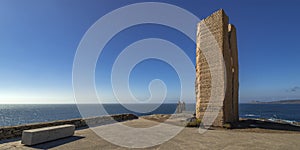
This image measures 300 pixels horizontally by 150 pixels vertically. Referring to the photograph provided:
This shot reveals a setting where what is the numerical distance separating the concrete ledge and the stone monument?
7996mm

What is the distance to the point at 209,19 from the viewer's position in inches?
503

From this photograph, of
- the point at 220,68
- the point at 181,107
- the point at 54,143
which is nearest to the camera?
the point at 54,143

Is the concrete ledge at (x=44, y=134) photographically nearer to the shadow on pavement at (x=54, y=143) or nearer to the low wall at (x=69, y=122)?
the shadow on pavement at (x=54, y=143)

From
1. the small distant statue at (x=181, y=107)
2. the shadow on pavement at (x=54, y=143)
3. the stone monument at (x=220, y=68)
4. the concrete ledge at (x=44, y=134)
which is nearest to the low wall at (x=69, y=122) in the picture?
the concrete ledge at (x=44, y=134)

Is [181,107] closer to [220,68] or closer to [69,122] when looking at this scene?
[220,68]

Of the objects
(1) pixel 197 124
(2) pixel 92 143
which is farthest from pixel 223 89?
(2) pixel 92 143

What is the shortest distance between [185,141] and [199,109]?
5.68 m

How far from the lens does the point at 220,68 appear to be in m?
11.7

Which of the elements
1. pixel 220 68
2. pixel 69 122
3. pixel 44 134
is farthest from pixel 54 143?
pixel 220 68

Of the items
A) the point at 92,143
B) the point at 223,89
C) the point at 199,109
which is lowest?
the point at 92,143

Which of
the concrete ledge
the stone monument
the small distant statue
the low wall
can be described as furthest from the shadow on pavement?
the small distant statue

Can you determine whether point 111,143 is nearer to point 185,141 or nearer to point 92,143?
point 92,143

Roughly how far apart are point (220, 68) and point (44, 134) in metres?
9.61

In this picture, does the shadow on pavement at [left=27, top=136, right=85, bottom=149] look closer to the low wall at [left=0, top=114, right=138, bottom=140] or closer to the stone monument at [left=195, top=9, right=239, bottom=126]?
the low wall at [left=0, top=114, right=138, bottom=140]
